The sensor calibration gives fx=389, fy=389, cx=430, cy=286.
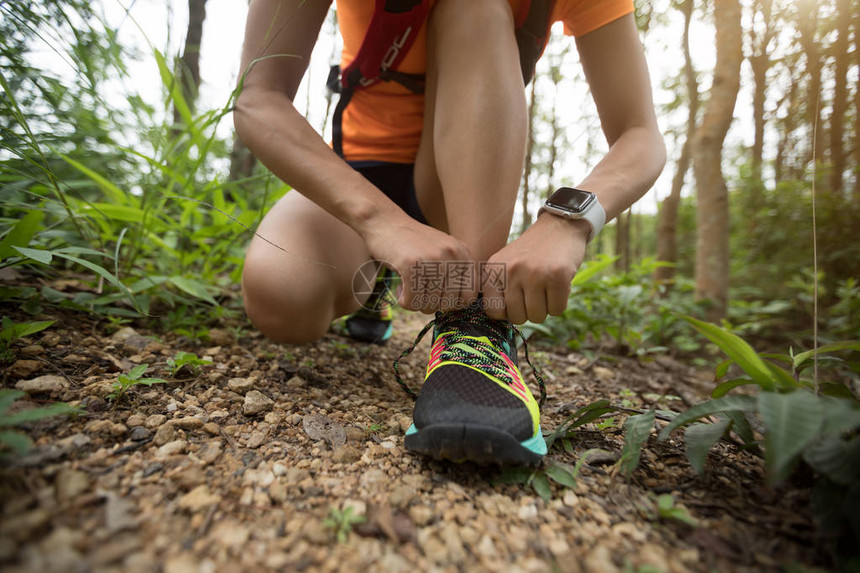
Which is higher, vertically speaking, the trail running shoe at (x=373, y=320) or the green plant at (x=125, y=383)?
the trail running shoe at (x=373, y=320)

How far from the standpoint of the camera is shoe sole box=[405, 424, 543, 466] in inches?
26.5

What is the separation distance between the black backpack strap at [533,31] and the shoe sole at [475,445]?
109 cm

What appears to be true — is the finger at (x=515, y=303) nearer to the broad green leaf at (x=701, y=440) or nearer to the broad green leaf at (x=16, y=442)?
the broad green leaf at (x=701, y=440)

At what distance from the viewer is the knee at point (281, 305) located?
115 cm

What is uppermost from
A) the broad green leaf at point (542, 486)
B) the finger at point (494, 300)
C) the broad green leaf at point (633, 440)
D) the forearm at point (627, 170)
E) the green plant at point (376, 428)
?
the forearm at point (627, 170)

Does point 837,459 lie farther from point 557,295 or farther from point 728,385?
point 557,295

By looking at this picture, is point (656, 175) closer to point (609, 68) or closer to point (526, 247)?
point (609, 68)

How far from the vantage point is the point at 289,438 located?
819 mm

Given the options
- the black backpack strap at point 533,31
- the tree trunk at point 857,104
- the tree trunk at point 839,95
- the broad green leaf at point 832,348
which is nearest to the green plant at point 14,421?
the broad green leaf at point 832,348

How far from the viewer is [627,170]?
40.7 inches

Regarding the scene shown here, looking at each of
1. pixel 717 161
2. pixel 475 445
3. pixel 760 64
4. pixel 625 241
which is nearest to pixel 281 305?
pixel 475 445

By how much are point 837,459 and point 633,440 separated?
0.87 ft

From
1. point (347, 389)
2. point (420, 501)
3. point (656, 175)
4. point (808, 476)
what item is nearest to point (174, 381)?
point (347, 389)

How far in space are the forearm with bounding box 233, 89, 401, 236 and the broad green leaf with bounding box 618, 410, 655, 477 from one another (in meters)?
0.66
